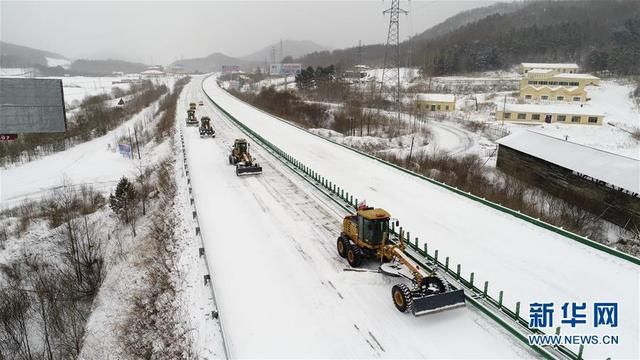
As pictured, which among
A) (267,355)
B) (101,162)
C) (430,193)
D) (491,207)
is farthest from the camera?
(101,162)

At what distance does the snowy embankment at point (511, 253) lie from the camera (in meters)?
13.1

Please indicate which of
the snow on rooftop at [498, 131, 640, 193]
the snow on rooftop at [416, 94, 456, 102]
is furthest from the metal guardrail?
the snow on rooftop at [416, 94, 456, 102]

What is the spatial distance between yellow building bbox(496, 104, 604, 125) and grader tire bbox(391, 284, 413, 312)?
63800mm

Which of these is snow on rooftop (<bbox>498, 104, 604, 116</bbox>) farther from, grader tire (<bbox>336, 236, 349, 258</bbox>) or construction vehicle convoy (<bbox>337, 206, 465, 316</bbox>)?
construction vehicle convoy (<bbox>337, 206, 465, 316</bbox>)

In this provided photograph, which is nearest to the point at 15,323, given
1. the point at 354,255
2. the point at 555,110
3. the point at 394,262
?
the point at 354,255

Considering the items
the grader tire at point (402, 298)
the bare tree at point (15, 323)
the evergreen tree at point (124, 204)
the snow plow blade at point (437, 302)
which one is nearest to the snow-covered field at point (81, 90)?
the evergreen tree at point (124, 204)

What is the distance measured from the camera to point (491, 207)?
20.9 m

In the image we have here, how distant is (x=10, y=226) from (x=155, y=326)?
25127 mm

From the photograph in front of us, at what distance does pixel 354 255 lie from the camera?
581 inches

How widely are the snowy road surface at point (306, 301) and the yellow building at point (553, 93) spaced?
80.6m

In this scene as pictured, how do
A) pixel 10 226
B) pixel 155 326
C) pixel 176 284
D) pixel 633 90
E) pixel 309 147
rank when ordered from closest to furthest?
pixel 155 326 < pixel 176 284 < pixel 10 226 < pixel 309 147 < pixel 633 90

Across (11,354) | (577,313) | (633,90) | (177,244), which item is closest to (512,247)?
(577,313)

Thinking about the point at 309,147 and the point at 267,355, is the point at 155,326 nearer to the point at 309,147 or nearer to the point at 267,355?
the point at 267,355

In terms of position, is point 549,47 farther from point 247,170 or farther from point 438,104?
point 247,170
